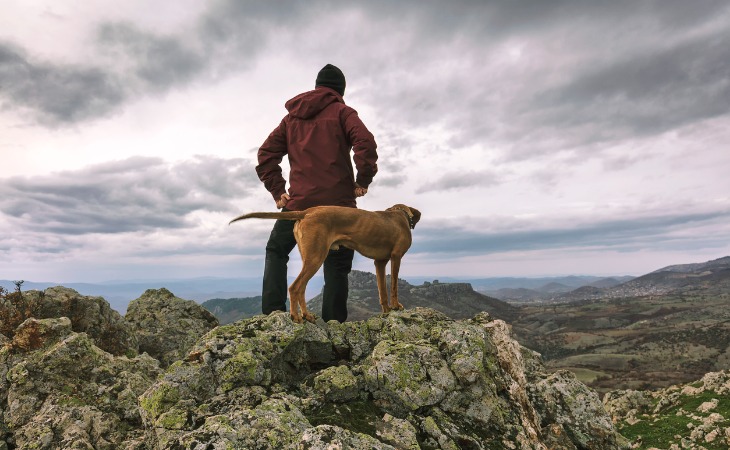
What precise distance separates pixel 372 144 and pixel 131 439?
791 centimetres

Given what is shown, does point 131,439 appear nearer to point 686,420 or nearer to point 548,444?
point 548,444

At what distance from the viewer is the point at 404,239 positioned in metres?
9.97

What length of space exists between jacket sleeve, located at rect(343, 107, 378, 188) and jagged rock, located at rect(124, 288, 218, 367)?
10.6 meters

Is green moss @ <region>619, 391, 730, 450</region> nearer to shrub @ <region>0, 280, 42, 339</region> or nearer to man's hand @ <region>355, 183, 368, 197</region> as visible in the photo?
man's hand @ <region>355, 183, 368, 197</region>

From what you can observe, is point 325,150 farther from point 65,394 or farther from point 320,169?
point 65,394

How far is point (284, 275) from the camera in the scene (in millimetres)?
9945

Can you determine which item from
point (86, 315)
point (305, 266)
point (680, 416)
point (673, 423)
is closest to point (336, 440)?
point (305, 266)

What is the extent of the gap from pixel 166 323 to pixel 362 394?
12340 millimetres

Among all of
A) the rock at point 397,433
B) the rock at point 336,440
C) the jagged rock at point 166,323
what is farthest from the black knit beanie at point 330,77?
the jagged rock at point 166,323

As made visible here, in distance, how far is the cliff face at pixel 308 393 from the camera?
19.2 ft

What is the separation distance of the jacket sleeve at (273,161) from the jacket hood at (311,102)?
57cm

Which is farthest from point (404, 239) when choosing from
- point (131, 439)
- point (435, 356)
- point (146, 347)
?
point (146, 347)

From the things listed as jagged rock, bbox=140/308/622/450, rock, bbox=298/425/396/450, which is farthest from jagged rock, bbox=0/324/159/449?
rock, bbox=298/425/396/450

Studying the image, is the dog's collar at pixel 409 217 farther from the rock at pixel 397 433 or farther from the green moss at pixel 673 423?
the green moss at pixel 673 423
